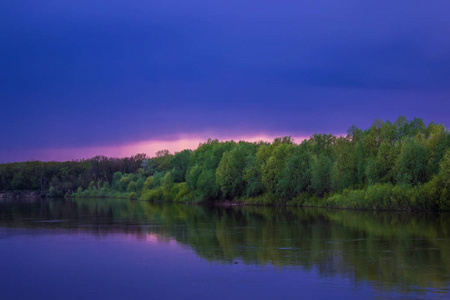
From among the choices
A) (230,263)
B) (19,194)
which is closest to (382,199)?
(230,263)

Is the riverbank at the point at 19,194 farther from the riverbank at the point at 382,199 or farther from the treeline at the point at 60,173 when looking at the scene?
the riverbank at the point at 382,199

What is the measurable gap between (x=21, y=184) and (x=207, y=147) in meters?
95.7

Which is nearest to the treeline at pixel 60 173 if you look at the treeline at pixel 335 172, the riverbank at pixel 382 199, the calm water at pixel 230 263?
the treeline at pixel 335 172

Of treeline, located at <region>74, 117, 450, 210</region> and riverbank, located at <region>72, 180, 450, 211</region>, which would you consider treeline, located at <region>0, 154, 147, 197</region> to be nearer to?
treeline, located at <region>74, 117, 450, 210</region>

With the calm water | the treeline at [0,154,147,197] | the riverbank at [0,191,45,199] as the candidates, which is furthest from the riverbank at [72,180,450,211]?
the riverbank at [0,191,45,199]

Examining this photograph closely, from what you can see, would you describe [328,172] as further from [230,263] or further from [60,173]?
[60,173]

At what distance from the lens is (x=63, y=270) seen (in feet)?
74.3

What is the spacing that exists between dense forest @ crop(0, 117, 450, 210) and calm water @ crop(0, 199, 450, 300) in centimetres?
2186

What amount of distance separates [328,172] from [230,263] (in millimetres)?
51970

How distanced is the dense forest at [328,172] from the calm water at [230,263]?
2186 cm

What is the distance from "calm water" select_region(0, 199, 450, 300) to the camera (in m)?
17.9

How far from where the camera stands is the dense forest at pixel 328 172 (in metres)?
60.1

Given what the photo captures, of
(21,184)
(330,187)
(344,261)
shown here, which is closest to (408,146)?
(330,187)

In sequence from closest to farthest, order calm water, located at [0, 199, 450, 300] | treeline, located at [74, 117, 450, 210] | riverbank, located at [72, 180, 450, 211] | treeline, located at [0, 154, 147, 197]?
calm water, located at [0, 199, 450, 300]
riverbank, located at [72, 180, 450, 211]
treeline, located at [74, 117, 450, 210]
treeline, located at [0, 154, 147, 197]
